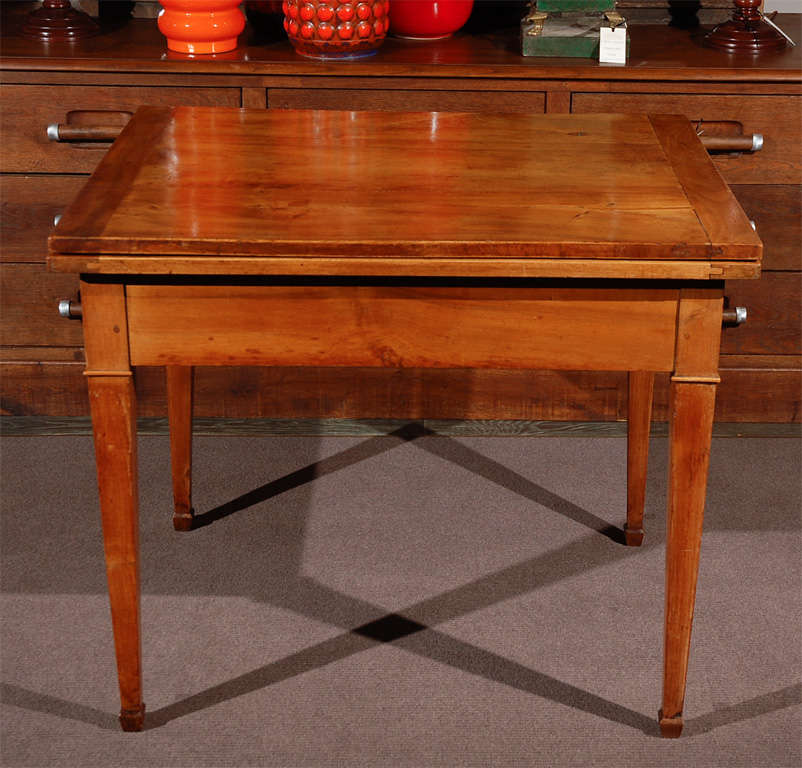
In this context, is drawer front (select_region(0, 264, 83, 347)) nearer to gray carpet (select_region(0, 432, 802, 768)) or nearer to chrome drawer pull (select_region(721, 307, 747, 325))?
gray carpet (select_region(0, 432, 802, 768))

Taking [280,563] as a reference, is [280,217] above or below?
above

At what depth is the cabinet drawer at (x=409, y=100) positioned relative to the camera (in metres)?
2.51

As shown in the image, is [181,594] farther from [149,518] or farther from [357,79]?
[357,79]

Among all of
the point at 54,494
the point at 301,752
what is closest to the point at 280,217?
the point at 301,752

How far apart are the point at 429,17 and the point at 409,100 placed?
0.88ft

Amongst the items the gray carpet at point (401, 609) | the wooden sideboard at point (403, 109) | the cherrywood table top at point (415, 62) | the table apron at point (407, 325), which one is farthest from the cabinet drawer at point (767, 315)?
the table apron at point (407, 325)

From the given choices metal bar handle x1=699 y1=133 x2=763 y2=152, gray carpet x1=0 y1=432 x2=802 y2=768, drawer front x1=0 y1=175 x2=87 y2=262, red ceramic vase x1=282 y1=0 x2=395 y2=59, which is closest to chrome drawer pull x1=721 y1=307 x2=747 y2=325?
metal bar handle x1=699 y1=133 x2=763 y2=152

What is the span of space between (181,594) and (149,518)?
28 cm

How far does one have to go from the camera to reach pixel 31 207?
261 cm

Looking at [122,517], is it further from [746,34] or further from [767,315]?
[746,34]

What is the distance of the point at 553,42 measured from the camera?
2555 millimetres

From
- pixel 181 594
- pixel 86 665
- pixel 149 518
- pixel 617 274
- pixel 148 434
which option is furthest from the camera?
pixel 148 434

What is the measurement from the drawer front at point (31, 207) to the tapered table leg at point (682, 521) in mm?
1478

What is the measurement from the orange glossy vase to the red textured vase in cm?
36
